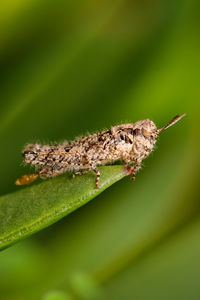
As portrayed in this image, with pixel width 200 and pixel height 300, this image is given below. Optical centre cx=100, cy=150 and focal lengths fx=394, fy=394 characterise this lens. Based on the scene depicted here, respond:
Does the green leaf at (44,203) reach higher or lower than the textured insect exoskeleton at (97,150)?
lower

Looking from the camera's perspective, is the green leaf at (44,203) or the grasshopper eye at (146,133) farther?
the grasshopper eye at (146,133)

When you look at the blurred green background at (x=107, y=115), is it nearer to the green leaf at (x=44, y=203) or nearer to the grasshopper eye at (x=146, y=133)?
the grasshopper eye at (x=146, y=133)

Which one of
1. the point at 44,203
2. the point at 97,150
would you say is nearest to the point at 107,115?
the point at 97,150

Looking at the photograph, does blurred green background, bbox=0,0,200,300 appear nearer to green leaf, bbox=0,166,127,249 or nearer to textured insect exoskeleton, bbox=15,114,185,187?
textured insect exoskeleton, bbox=15,114,185,187

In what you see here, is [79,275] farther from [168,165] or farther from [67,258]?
[168,165]

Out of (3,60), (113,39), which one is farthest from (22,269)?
(113,39)

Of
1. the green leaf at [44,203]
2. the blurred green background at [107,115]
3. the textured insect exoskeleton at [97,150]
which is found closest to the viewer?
the green leaf at [44,203]

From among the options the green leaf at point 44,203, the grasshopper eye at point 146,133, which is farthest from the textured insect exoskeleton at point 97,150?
the green leaf at point 44,203
